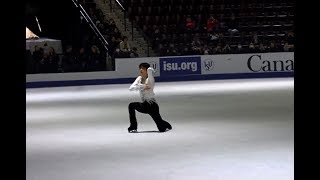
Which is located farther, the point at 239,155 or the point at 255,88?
the point at 255,88

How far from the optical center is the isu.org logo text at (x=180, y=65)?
26.0 m

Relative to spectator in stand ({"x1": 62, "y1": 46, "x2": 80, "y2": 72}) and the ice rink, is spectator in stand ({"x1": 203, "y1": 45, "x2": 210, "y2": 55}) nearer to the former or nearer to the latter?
spectator in stand ({"x1": 62, "y1": 46, "x2": 80, "y2": 72})

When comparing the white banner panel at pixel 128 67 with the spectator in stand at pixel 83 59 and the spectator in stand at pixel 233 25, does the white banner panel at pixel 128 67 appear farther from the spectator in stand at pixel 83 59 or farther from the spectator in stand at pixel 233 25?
the spectator in stand at pixel 233 25

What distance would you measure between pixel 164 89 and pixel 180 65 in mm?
4558

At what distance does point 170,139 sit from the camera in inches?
390

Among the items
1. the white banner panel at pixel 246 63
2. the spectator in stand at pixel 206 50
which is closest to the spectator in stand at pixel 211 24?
the spectator in stand at pixel 206 50

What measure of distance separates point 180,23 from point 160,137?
19670 mm

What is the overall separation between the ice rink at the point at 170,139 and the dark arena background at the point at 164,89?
21mm

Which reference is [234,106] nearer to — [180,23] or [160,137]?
[160,137]

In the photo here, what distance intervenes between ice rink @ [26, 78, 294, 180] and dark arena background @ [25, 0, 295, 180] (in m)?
0.02

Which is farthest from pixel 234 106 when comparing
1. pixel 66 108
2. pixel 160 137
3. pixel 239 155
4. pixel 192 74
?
pixel 192 74

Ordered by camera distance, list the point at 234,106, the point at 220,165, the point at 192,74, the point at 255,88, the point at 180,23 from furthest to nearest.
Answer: the point at 180,23 → the point at 192,74 → the point at 255,88 → the point at 234,106 → the point at 220,165

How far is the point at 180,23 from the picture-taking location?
96.6ft

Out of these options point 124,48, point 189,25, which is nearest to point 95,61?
point 124,48
